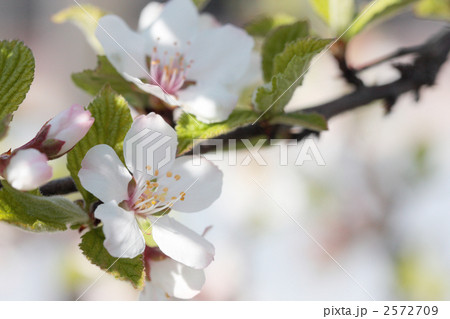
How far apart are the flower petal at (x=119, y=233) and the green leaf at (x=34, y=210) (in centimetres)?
3

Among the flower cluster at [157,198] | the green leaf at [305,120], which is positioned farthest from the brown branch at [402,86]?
the flower cluster at [157,198]

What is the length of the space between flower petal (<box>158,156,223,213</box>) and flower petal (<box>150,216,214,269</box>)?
3 cm

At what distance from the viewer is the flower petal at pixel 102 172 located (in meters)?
0.50

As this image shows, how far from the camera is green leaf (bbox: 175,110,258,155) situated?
56 cm

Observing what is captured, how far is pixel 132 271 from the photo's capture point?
493mm

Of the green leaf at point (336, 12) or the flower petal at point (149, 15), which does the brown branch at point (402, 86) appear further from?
the flower petal at point (149, 15)

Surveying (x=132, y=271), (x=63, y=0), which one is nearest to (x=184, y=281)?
(x=132, y=271)

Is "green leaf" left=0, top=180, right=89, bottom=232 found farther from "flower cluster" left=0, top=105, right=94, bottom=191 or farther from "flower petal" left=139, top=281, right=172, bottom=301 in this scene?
"flower petal" left=139, top=281, right=172, bottom=301

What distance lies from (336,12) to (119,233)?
1.51 ft

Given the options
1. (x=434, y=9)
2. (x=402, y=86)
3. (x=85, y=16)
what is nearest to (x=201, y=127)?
(x=85, y=16)

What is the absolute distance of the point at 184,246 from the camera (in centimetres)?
53

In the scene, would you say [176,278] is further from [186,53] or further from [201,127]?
[186,53]

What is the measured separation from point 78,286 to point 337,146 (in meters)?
0.79

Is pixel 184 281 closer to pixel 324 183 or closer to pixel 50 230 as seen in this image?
pixel 50 230
